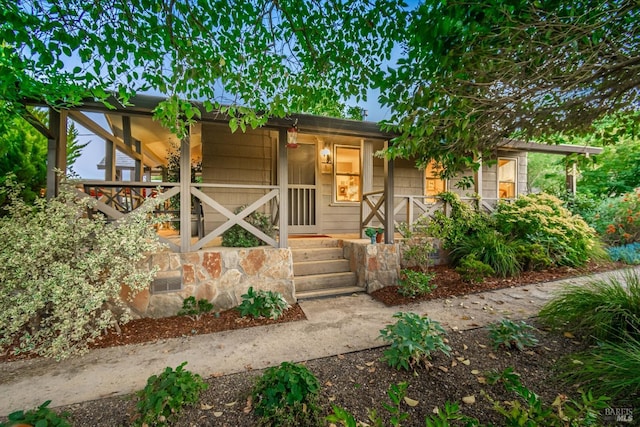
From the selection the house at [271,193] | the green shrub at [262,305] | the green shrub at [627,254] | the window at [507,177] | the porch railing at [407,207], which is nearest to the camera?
the green shrub at [262,305]

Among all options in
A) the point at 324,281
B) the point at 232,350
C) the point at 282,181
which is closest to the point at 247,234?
the point at 282,181

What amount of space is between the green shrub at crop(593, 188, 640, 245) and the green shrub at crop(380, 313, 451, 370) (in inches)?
280

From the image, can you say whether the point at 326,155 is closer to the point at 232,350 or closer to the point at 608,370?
the point at 232,350

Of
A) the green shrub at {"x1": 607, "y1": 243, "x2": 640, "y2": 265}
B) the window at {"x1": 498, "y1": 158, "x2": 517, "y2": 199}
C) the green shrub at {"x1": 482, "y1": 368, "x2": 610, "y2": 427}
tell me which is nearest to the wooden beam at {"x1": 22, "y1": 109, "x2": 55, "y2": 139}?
the green shrub at {"x1": 482, "y1": 368, "x2": 610, "y2": 427}

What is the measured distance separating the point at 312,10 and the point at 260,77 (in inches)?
33.9

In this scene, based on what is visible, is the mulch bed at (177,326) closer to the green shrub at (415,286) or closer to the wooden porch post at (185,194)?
the wooden porch post at (185,194)

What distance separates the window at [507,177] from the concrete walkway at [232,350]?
18.1ft

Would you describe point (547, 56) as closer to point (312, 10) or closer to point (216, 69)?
point (312, 10)

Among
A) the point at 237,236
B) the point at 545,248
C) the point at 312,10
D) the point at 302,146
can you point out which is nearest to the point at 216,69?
the point at 312,10

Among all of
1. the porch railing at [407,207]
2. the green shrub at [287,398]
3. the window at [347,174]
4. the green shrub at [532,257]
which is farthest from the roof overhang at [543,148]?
the green shrub at [287,398]

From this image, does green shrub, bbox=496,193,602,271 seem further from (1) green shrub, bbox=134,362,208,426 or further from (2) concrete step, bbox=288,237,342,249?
(1) green shrub, bbox=134,362,208,426

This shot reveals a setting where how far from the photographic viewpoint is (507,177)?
27.6ft

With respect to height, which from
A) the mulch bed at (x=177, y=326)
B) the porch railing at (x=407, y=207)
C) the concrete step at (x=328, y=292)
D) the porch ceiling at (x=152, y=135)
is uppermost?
the porch ceiling at (x=152, y=135)

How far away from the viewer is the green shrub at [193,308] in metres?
3.52
